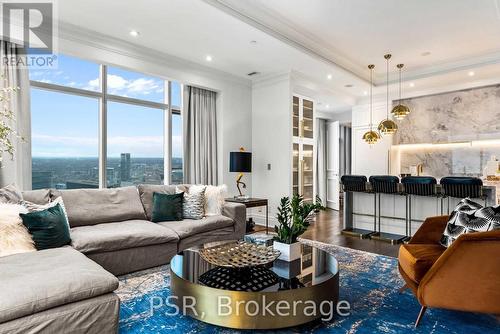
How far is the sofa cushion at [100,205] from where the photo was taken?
3377 millimetres

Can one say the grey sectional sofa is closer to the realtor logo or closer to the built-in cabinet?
the realtor logo

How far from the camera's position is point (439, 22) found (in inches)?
156

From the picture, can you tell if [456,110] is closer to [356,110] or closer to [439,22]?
[356,110]

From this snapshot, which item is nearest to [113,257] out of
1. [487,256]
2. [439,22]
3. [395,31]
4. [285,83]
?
[487,256]

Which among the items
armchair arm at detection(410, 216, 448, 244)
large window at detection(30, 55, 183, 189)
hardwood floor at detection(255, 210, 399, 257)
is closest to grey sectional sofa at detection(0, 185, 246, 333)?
large window at detection(30, 55, 183, 189)

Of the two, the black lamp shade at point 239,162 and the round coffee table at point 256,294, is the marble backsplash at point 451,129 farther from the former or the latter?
the round coffee table at point 256,294

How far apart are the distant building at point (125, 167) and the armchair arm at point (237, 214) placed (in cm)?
178

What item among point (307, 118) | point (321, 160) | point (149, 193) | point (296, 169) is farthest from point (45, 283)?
point (321, 160)

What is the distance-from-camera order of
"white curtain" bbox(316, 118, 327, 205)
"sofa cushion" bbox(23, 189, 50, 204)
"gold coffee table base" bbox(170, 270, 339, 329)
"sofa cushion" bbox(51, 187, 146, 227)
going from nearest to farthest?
"gold coffee table base" bbox(170, 270, 339, 329)
"sofa cushion" bbox(23, 189, 50, 204)
"sofa cushion" bbox(51, 187, 146, 227)
"white curtain" bbox(316, 118, 327, 205)

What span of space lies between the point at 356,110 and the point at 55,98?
6323mm

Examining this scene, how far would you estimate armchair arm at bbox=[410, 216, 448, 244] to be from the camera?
2.72 metres

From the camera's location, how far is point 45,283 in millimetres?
1802

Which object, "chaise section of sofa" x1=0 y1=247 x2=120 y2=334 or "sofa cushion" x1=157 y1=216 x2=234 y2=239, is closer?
"chaise section of sofa" x1=0 y1=247 x2=120 y2=334

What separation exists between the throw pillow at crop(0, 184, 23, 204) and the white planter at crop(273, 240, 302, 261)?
2.53 m
